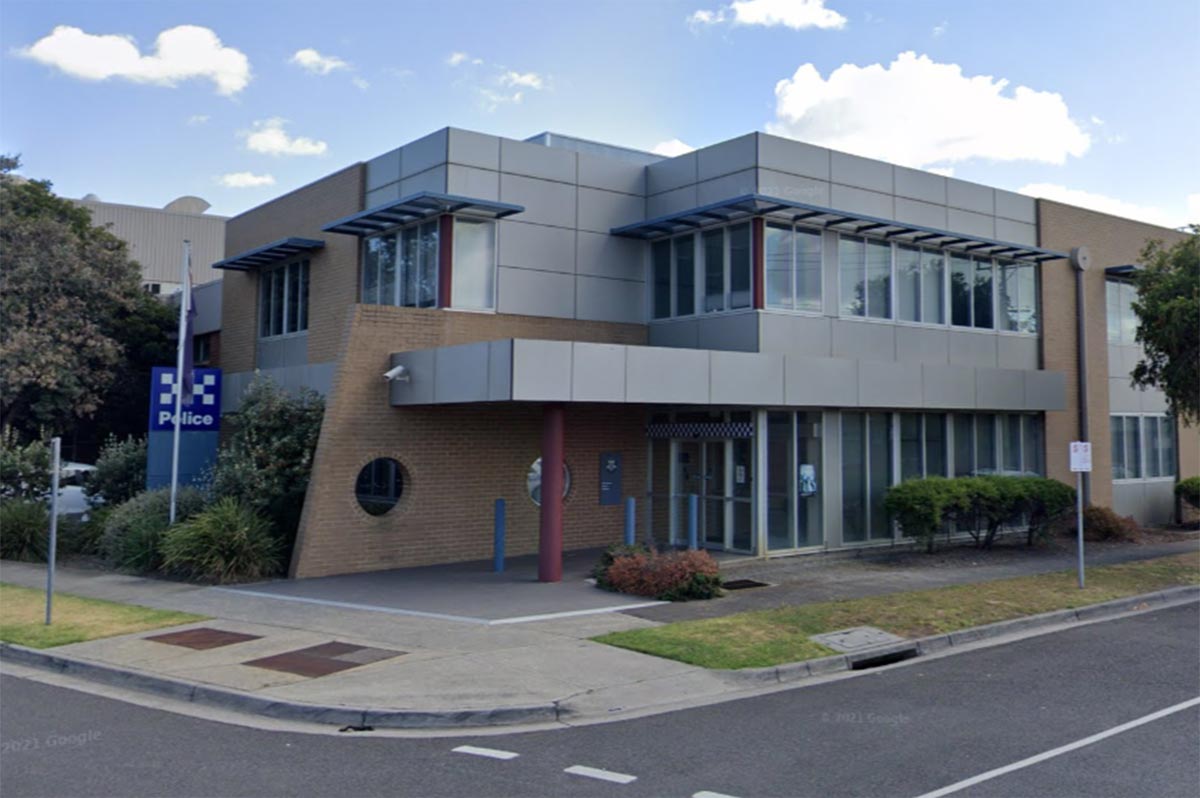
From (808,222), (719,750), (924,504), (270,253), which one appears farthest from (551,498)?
(270,253)

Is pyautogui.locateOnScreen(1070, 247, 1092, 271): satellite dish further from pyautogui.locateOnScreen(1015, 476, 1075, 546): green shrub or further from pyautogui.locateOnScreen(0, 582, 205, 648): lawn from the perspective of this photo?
pyautogui.locateOnScreen(0, 582, 205, 648): lawn

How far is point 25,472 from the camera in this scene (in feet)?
68.9

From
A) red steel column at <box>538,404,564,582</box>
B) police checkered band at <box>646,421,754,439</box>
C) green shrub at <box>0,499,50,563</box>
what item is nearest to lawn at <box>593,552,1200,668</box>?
red steel column at <box>538,404,564,582</box>

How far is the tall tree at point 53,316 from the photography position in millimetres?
23766

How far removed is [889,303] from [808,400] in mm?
4107

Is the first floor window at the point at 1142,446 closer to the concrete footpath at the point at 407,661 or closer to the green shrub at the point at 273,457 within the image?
the concrete footpath at the point at 407,661

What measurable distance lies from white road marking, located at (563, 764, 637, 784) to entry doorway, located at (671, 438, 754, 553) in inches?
426

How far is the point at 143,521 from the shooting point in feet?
54.4

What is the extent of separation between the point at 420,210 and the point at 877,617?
34.2 ft

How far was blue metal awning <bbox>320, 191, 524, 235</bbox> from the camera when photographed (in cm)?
1692

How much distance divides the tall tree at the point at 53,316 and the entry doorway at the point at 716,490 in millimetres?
15488

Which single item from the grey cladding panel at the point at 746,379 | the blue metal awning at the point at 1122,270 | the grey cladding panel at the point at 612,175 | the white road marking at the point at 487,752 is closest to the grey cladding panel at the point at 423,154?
the grey cladding panel at the point at 612,175

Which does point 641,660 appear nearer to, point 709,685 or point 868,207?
point 709,685

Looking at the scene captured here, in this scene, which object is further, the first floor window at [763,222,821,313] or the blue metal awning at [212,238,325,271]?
the blue metal awning at [212,238,325,271]
